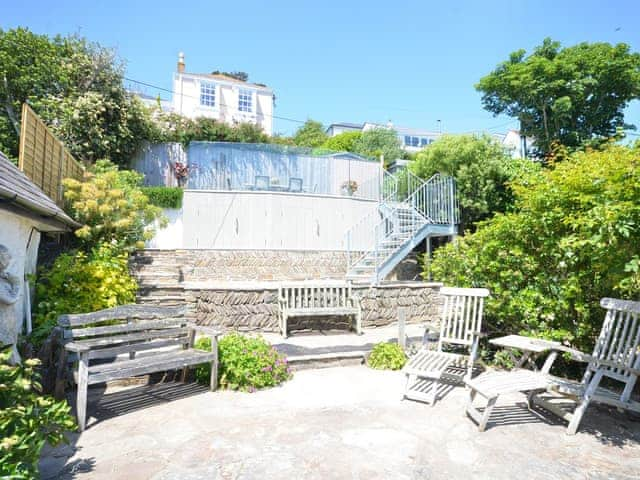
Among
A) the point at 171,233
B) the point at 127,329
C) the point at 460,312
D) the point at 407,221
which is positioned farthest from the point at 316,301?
the point at 171,233

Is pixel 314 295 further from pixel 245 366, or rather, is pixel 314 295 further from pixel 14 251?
pixel 14 251

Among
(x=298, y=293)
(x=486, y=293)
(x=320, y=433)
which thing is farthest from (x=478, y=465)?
(x=298, y=293)

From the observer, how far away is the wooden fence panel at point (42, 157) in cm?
594

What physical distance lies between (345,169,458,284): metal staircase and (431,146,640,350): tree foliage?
4.66 meters

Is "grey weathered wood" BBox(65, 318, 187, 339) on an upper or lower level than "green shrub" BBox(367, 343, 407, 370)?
upper

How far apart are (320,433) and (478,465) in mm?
1354

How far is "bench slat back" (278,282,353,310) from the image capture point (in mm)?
7938

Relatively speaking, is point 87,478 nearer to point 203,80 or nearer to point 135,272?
point 135,272

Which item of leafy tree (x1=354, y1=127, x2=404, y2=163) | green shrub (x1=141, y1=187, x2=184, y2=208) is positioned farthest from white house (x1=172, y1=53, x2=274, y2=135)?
green shrub (x1=141, y1=187, x2=184, y2=208)

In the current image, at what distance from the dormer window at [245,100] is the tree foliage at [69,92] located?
14.7 meters

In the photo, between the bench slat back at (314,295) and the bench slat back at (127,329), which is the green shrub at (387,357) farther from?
the bench slat back at (127,329)

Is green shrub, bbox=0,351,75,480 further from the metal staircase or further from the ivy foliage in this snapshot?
the metal staircase

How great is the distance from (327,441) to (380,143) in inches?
1054

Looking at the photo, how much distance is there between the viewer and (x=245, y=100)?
28.4 m
